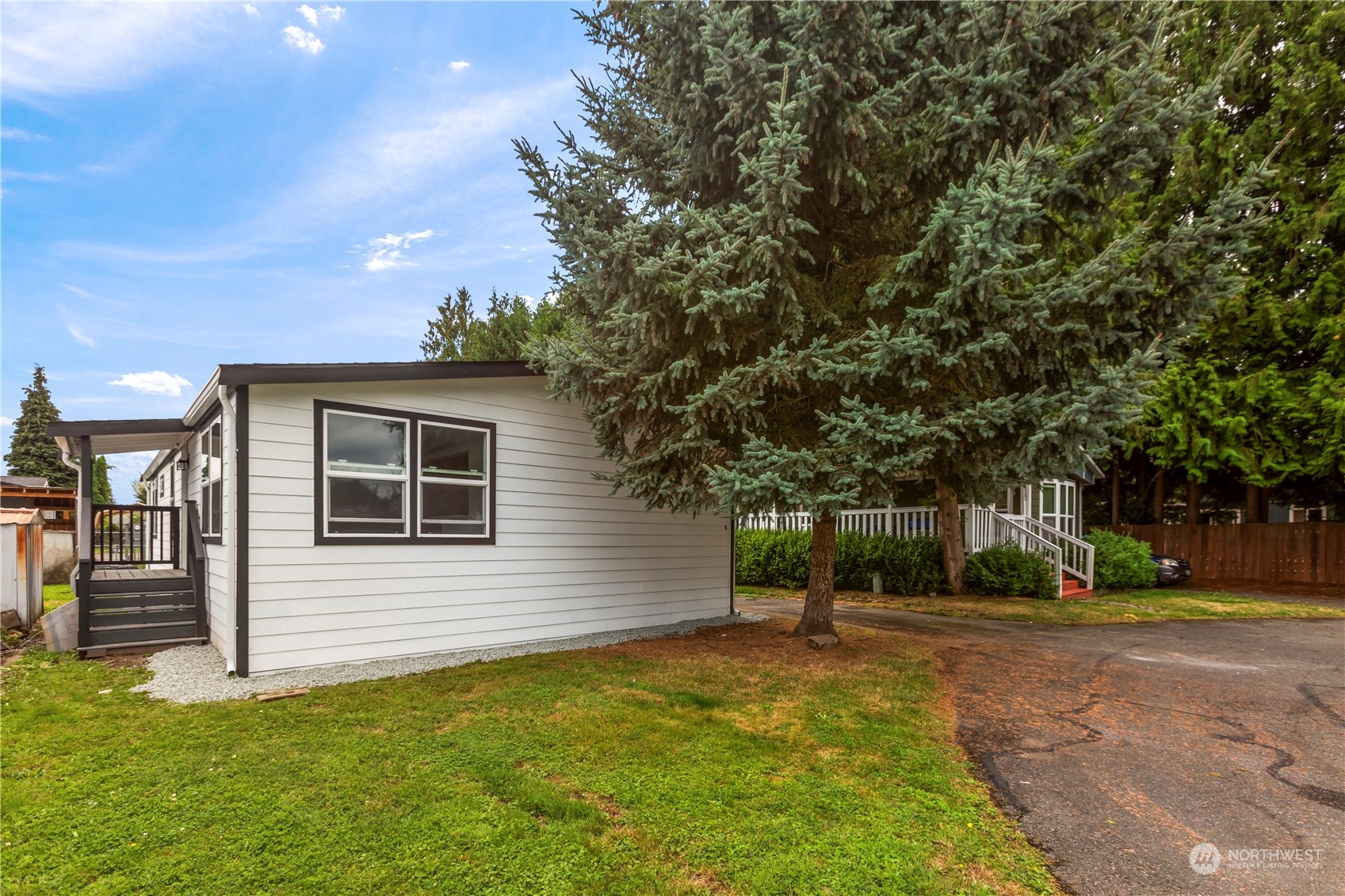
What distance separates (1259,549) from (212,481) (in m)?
21.9

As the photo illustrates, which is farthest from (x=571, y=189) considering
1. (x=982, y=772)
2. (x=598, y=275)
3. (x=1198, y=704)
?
(x=1198, y=704)

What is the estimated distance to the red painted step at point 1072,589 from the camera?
482 inches

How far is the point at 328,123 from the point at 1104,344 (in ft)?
37.2

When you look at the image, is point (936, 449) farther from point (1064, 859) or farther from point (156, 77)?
point (156, 77)

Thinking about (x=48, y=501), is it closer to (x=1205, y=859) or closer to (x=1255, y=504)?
(x=1205, y=859)

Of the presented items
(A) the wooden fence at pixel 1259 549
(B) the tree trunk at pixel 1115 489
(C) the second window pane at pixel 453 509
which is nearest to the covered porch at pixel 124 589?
(C) the second window pane at pixel 453 509

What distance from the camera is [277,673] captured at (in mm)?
5914

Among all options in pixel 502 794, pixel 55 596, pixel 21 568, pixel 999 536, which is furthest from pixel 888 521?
pixel 55 596

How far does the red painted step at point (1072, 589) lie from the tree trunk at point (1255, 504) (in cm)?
722

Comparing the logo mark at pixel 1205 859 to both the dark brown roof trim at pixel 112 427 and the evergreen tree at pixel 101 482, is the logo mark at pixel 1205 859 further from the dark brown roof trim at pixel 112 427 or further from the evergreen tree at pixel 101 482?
the evergreen tree at pixel 101 482

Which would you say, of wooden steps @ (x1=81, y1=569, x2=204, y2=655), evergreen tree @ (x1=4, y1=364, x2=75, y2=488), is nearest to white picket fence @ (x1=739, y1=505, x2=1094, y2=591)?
wooden steps @ (x1=81, y1=569, x2=204, y2=655)

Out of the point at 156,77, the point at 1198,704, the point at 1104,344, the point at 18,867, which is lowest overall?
the point at 1198,704

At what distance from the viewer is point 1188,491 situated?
17656 mm

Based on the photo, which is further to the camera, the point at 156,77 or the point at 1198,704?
the point at 156,77
